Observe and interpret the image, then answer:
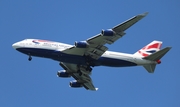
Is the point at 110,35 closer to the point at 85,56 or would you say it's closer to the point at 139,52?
the point at 85,56

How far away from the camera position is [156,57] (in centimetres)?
7906

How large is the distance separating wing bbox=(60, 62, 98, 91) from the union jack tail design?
11343 millimetres

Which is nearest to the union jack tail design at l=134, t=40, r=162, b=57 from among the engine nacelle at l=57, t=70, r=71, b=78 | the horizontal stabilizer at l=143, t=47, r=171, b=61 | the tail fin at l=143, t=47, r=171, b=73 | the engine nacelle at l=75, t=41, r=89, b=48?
the tail fin at l=143, t=47, r=171, b=73

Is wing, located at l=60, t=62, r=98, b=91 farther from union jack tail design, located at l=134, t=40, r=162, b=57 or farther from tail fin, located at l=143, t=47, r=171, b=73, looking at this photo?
tail fin, located at l=143, t=47, r=171, b=73

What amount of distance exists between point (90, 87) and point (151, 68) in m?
15.0

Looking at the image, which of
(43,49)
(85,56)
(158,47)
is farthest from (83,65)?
(158,47)

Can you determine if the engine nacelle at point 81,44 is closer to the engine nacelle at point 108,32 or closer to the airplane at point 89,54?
the airplane at point 89,54

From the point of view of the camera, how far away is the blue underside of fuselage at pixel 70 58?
76.8 meters

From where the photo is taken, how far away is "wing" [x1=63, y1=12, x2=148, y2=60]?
227 feet

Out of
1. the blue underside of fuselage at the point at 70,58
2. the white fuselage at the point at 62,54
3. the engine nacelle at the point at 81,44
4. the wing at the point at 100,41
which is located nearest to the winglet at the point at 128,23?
the wing at the point at 100,41

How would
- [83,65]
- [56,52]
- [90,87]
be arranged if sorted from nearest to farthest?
[56,52] → [83,65] → [90,87]

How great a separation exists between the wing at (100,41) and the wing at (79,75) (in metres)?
8.35

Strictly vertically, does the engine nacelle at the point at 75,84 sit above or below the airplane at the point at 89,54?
below

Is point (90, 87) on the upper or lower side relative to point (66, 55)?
lower
